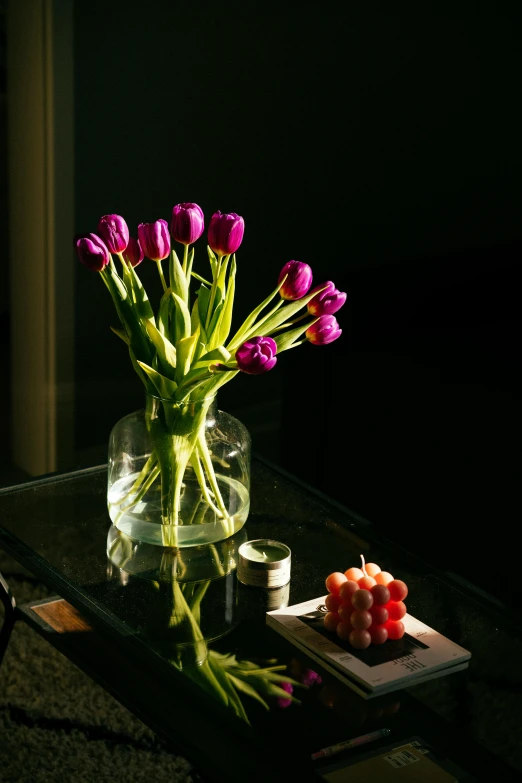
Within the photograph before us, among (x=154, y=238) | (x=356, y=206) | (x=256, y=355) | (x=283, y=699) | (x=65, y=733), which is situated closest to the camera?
(x=283, y=699)

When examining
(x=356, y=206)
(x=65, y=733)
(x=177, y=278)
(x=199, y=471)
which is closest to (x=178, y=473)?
(x=199, y=471)

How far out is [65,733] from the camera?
185cm

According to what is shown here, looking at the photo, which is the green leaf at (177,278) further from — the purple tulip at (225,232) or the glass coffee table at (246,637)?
the glass coffee table at (246,637)

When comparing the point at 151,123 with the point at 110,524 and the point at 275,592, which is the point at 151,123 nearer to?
the point at 110,524

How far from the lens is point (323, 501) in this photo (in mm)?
1774

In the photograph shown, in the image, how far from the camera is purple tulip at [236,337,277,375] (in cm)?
132

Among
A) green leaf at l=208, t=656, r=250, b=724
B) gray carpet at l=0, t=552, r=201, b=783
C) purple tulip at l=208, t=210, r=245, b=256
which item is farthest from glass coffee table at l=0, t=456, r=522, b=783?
purple tulip at l=208, t=210, r=245, b=256

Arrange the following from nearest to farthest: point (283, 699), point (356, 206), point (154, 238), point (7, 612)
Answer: point (283, 699)
point (154, 238)
point (7, 612)
point (356, 206)

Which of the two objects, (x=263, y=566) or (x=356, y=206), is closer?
(x=263, y=566)

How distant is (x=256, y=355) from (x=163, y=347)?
0.56ft

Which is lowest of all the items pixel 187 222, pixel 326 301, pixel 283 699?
pixel 283 699

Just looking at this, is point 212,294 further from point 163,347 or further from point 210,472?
point 210,472

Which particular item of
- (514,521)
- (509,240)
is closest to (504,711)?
(514,521)

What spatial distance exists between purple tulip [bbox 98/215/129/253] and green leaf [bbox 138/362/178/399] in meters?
0.17
